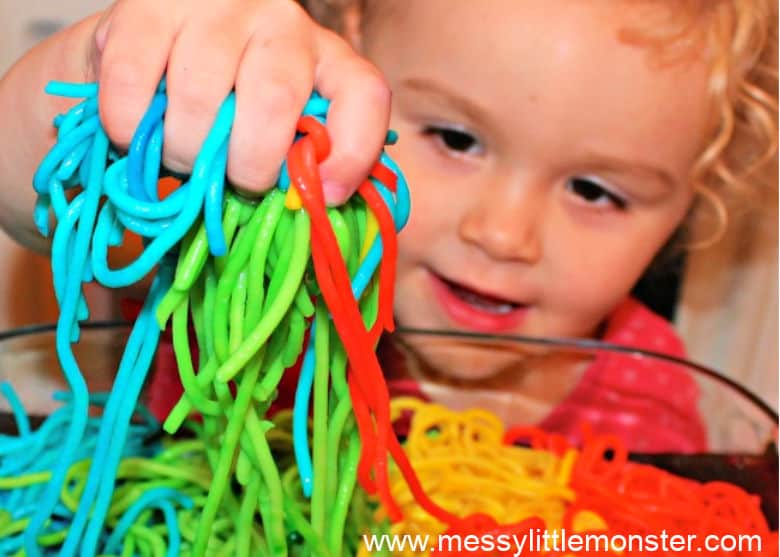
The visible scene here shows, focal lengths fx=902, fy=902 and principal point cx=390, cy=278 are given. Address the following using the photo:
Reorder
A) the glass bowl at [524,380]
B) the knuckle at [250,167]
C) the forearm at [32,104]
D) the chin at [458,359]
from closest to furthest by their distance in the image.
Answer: the knuckle at [250,167], the forearm at [32,104], the glass bowl at [524,380], the chin at [458,359]

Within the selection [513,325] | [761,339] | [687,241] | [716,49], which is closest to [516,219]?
[513,325]

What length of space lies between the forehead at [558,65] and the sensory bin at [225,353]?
0.37 metres

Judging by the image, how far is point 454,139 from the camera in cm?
95

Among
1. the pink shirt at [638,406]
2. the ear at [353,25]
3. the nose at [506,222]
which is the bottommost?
the pink shirt at [638,406]

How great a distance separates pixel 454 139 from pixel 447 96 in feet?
0.21

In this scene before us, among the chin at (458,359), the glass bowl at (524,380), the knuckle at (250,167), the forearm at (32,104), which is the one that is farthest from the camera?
the chin at (458,359)

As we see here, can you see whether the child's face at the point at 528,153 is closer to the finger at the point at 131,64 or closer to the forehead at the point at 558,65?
the forehead at the point at 558,65

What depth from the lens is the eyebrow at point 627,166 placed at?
0.90 m

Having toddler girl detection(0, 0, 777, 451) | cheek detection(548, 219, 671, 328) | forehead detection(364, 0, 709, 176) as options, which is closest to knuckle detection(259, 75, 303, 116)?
toddler girl detection(0, 0, 777, 451)

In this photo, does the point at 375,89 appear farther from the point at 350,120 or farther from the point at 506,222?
the point at 506,222

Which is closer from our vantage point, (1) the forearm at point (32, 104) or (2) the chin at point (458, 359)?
(1) the forearm at point (32, 104)

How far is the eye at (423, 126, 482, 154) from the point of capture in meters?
0.94

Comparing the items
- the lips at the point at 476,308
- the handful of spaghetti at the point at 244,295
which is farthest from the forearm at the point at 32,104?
the lips at the point at 476,308

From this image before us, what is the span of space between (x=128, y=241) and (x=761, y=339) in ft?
2.91
